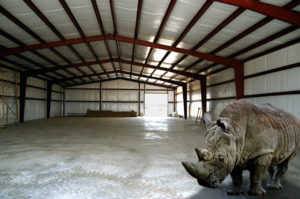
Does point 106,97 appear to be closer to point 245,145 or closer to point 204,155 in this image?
point 245,145

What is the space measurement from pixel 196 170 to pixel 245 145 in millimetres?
1086

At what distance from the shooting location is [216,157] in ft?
7.20

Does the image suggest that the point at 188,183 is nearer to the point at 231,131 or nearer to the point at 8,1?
the point at 231,131

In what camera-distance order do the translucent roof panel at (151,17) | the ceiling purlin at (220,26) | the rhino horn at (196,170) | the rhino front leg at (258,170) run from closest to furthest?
the rhino horn at (196,170), the rhino front leg at (258,170), the ceiling purlin at (220,26), the translucent roof panel at (151,17)

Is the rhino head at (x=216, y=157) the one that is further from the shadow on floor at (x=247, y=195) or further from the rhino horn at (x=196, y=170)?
the shadow on floor at (x=247, y=195)

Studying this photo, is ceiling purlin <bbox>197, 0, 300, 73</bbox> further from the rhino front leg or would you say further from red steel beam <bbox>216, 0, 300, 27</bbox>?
the rhino front leg

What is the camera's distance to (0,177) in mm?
4184

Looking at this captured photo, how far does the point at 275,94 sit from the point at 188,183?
9.10 m

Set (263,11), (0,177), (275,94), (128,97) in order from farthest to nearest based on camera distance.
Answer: (128,97) → (275,94) → (263,11) → (0,177)

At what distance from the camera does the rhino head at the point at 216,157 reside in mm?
2025

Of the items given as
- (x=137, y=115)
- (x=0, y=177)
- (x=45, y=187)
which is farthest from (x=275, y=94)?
(x=137, y=115)

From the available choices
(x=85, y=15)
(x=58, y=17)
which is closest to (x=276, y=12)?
(x=85, y=15)

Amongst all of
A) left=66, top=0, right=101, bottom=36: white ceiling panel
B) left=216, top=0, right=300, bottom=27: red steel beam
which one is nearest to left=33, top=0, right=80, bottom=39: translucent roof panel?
left=66, top=0, right=101, bottom=36: white ceiling panel

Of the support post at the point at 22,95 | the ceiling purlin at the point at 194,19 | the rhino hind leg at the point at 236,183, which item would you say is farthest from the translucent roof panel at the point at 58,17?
the rhino hind leg at the point at 236,183
